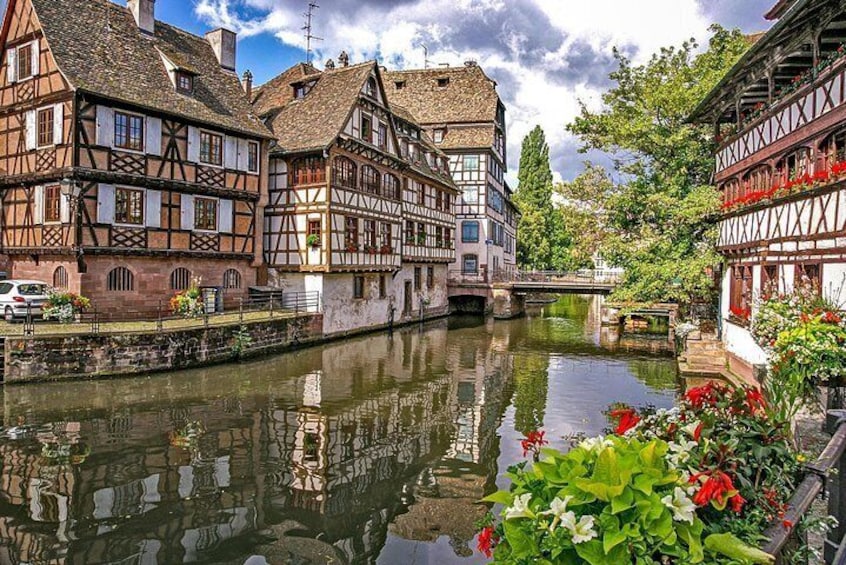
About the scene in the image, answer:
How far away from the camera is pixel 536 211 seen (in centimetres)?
6444

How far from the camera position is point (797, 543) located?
3.52 metres

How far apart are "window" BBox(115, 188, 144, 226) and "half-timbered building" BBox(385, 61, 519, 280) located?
25250 mm

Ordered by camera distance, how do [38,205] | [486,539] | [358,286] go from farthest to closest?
[358,286] → [38,205] → [486,539]

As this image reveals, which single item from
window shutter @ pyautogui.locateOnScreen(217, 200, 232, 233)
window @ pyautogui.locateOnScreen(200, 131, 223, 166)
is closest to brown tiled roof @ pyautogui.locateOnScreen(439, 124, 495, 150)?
window shutter @ pyautogui.locateOnScreen(217, 200, 232, 233)

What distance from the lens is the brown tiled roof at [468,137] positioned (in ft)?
152

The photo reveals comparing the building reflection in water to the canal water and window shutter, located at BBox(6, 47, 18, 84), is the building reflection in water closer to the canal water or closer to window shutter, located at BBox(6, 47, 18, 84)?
the canal water

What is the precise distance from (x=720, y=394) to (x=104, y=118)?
23.0 metres

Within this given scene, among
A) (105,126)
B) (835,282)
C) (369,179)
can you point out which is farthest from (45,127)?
(835,282)

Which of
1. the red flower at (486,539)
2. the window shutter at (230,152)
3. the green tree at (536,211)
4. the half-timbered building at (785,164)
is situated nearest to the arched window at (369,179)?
the window shutter at (230,152)

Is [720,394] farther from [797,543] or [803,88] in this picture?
[803,88]

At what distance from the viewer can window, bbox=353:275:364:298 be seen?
3136 cm

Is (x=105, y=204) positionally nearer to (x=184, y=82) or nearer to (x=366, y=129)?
(x=184, y=82)

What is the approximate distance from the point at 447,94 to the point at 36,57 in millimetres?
31957

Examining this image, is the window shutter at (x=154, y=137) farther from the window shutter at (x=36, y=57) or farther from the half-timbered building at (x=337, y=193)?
the half-timbered building at (x=337, y=193)
